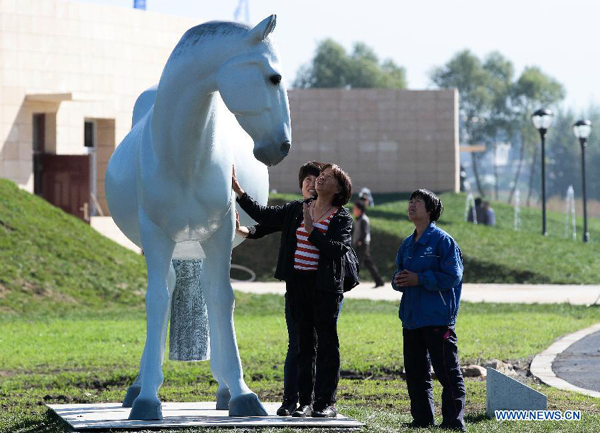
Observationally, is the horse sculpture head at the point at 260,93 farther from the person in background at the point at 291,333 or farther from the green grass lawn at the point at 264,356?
the green grass lawn at the point at 264,356

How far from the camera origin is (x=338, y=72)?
92.6 meters

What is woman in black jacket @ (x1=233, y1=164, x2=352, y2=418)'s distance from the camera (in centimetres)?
798

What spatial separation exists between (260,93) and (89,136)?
1045 inches

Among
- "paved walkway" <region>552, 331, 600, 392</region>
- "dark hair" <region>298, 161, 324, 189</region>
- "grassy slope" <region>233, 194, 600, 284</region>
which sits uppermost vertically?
"dark hair" <region>298, 161, 324, 189</region>

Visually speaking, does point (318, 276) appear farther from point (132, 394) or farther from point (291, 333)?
point (132, 394)

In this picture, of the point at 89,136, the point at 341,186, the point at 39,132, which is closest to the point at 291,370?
the point at 341,186

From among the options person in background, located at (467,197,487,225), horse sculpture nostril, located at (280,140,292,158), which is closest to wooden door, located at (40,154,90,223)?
person in background, located at (467,197,487,225)

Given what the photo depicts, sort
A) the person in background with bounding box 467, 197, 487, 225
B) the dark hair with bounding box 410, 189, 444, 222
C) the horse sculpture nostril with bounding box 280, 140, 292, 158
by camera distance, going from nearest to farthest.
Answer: the horse sculpture nostril with bounding box 280, 140, 292, 158, the dark hair with bounding box 410, 189, 444, 222, the person in background with bounding box 467, 197, 487, 225

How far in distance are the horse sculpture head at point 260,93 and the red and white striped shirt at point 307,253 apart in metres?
1.12

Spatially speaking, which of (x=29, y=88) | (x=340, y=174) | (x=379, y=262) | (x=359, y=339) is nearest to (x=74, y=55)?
(x=29, y=88)

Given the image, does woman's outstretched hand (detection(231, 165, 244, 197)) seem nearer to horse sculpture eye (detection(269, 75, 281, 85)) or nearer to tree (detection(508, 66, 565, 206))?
horse sculpture eye (detection(269, 75, 281, 85))

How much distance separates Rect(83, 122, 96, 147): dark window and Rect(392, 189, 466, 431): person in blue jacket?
83.6 feet

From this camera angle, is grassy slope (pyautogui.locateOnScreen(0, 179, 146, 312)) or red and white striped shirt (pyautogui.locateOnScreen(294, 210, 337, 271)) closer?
red and white striped shirt (pyautogui.locateOnScreen(294, 210, 337, 271))

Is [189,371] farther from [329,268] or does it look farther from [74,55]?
[74,55]
